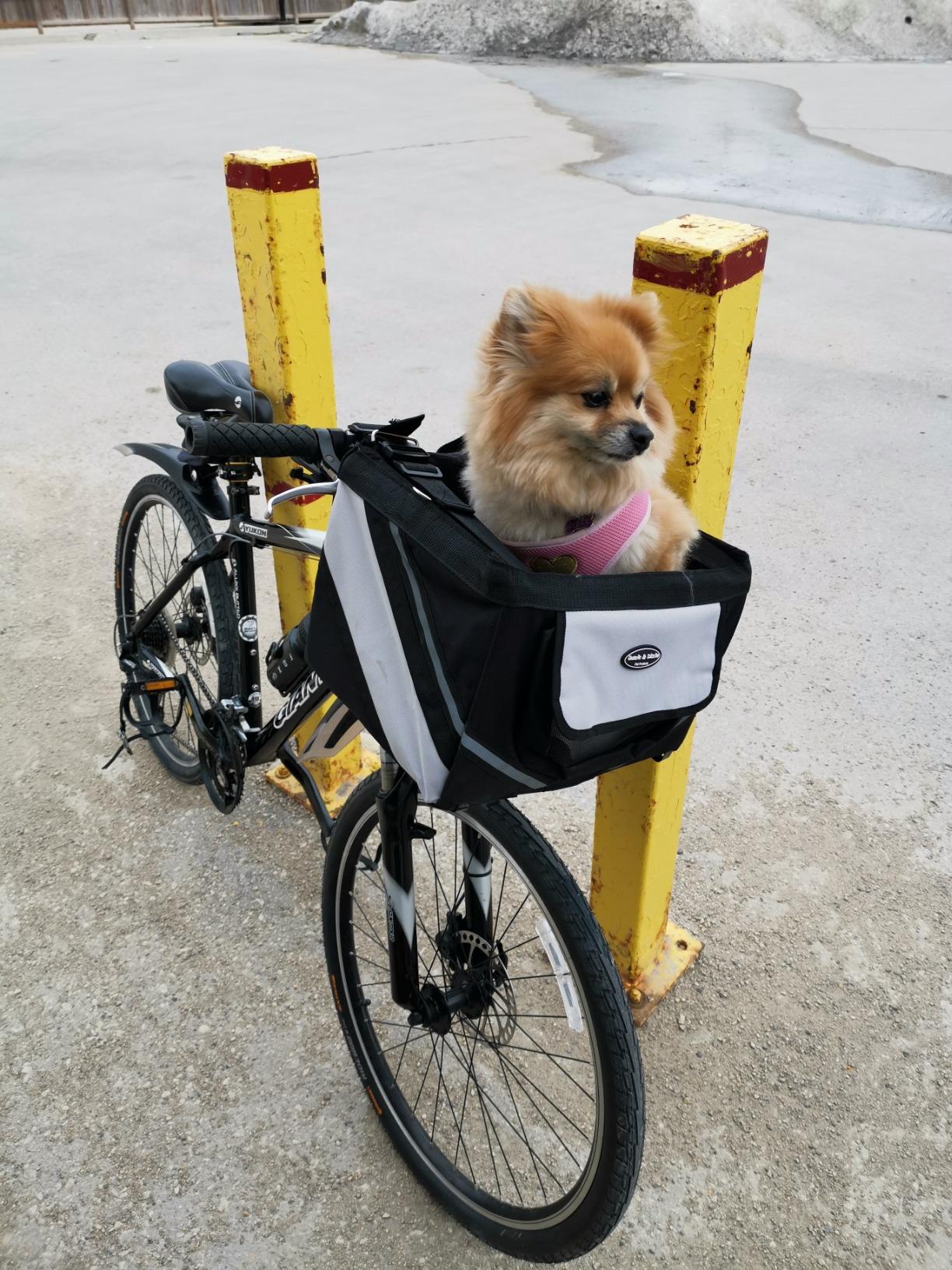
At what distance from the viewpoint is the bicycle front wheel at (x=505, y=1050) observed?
1.57 metres

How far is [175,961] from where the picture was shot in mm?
2449

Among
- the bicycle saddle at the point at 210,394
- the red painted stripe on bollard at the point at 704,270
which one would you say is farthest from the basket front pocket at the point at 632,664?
the bicycle saddle at the point at 210,394

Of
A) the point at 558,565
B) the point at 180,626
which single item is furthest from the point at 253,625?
A: the point at 558,565

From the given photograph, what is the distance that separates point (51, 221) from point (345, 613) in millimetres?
8490

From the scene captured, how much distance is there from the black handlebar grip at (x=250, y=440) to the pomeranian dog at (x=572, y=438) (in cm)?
51

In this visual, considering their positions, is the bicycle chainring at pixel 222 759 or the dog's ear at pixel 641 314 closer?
the dog's ear at pixel 641 314

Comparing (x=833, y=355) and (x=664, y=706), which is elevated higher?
(x=664, y=706)

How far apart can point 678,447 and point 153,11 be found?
29784 mm

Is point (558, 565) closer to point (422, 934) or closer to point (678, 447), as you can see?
point (678, 447)

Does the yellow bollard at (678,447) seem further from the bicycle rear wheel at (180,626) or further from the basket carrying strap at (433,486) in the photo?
the bicycle rear wheel at (180,626)

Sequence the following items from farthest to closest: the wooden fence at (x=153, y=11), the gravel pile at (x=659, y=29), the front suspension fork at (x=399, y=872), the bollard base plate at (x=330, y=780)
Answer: the wooden fence at (x=153, y=11), the gravel pile at (x=659, y=29), the bollard base plate at (x=330, y=780), the front suspension fork at (x=399, y=872)

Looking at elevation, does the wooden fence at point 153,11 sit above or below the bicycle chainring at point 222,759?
above

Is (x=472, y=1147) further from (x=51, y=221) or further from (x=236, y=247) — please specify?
(x=51, y=221)

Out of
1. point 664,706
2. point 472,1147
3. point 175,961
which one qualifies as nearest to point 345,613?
point 664,706
